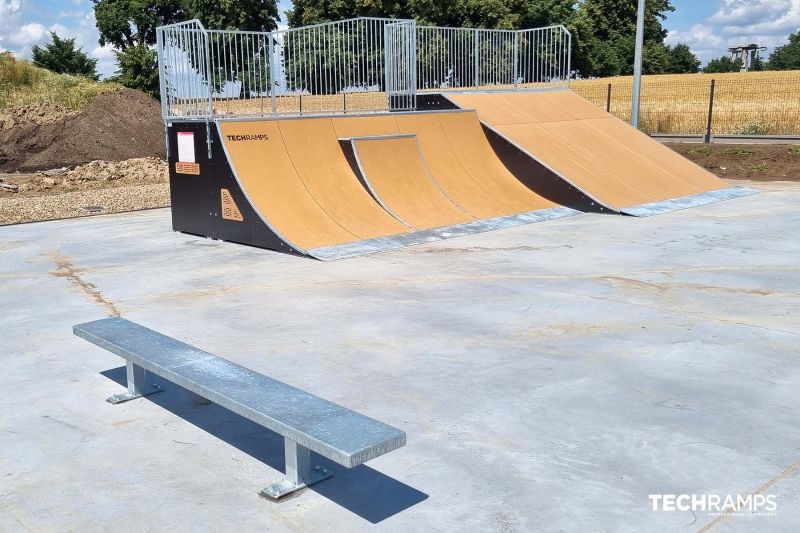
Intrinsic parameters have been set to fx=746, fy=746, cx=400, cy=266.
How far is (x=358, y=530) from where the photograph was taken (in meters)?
2.98

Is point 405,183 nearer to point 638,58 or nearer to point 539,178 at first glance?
point 539,178

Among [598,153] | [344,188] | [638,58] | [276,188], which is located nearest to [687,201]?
[598,153]

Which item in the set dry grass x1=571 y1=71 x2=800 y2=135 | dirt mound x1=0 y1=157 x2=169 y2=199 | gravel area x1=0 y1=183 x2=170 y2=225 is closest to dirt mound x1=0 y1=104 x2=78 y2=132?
dirt mound x1=0 y1=157 x2=169 y2=199

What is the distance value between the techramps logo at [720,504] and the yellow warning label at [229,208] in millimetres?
7095

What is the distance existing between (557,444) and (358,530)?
47.3 inches

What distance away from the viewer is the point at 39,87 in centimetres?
2647

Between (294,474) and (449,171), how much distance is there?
9.01 m

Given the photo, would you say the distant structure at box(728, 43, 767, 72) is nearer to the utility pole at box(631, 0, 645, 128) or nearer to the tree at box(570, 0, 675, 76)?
the tree at box(570, 0, 675, 76)

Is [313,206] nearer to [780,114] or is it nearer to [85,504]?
[85,504]

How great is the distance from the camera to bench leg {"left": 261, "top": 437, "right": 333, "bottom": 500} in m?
3.25

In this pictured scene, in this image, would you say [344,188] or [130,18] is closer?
[344,188]

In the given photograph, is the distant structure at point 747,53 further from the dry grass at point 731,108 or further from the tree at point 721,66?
the dry grass at point 731,108

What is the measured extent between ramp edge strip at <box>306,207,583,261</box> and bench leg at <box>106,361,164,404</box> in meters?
4.02

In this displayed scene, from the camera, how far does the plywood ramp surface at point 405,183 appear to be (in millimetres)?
10438
